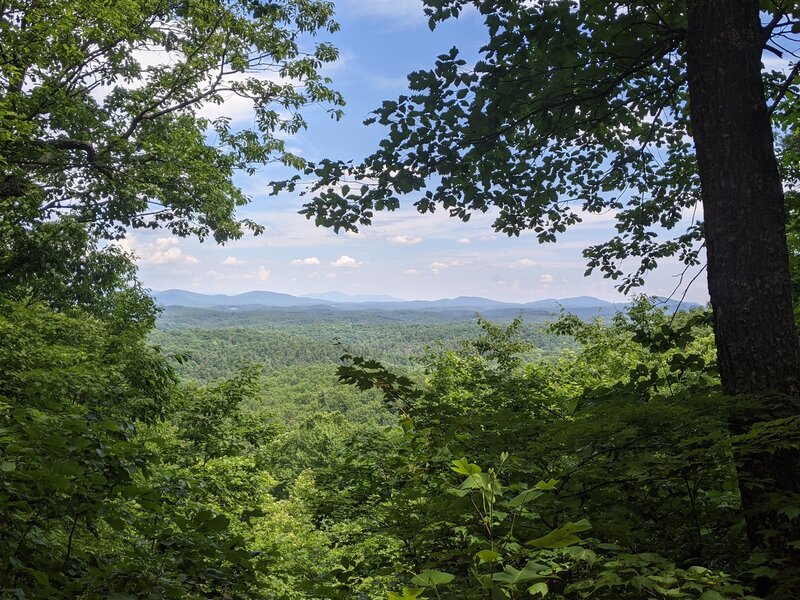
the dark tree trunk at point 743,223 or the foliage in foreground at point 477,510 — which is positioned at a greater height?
the dark tree trunk at point 743,223

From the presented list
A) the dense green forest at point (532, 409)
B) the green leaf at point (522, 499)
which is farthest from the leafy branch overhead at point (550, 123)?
the green leaf at point (522, 499)

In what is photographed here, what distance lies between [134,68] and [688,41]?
49.4ft

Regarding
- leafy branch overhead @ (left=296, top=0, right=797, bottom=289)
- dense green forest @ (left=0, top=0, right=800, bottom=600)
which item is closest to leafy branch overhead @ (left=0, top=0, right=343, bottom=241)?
dense green forest @ (left=0, top=0, right=800, bottom=600)

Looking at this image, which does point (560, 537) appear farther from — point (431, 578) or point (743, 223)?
point (743, 223)

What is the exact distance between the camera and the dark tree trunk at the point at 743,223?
9.50 ft

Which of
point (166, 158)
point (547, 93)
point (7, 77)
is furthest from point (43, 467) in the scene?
point (166, 158)

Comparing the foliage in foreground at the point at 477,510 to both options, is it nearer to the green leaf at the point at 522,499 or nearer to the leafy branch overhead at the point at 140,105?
the green leaf at the point at 522,499

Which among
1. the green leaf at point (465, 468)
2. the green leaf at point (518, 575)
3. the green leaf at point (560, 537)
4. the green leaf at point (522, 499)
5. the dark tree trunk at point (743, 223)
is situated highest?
the dark tree trunk at point (743, 223)

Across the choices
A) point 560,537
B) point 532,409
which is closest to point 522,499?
point 560,537

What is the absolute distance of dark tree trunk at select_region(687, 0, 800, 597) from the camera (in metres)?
2.89

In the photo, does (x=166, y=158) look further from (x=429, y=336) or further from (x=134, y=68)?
(x=429, y=336)

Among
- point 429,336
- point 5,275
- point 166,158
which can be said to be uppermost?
point 166,158

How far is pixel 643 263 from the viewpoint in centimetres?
609

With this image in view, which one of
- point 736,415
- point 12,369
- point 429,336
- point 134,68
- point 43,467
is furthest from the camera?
point 429,336
